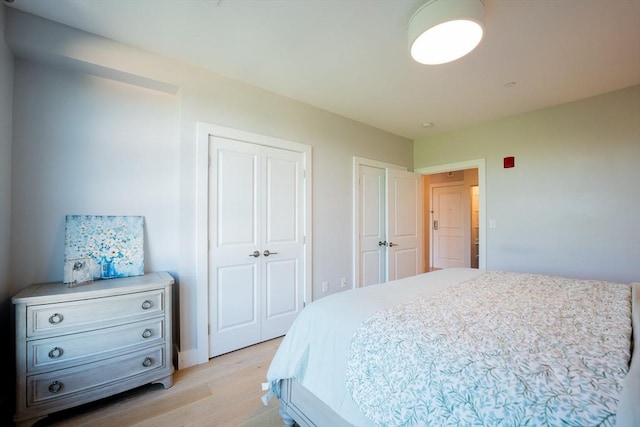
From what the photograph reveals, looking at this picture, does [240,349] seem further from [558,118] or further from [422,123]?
[558,118]

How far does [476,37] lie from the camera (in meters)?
1.62

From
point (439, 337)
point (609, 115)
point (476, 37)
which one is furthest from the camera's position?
point (609, 115)

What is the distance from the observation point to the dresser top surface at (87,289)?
1.53 m

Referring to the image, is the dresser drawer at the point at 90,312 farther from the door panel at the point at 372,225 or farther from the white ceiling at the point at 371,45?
the door panel at the point at 372,225

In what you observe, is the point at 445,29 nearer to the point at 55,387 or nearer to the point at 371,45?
the point at 371,45

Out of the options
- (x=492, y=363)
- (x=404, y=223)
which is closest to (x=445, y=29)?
(x=492, y=363)

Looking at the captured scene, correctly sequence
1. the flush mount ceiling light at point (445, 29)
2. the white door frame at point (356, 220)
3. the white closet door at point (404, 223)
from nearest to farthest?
the flush mount ceiling light at point (445, 29) → the white door frame at point (356, 220) → the white closet door at point (404, 223)

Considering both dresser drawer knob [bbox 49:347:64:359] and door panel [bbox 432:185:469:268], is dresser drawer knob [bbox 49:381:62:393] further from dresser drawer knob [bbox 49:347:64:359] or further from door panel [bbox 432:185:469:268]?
door panel [bbox 432:185:469:268]

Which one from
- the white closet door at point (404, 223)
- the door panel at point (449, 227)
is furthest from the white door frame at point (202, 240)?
the door panel at point (449, 227)

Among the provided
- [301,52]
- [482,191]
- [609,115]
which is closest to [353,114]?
[301,52]

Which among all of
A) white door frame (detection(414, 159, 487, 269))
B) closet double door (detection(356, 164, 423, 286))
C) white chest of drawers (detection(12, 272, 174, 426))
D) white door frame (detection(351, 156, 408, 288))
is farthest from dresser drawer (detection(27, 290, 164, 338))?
white door frame (detection(414, 159, 487, 269))

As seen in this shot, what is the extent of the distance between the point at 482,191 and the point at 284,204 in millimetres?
2731

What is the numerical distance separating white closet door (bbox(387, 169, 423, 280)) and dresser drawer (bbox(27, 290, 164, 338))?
2928 mm

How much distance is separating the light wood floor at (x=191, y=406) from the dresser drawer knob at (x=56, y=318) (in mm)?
619
